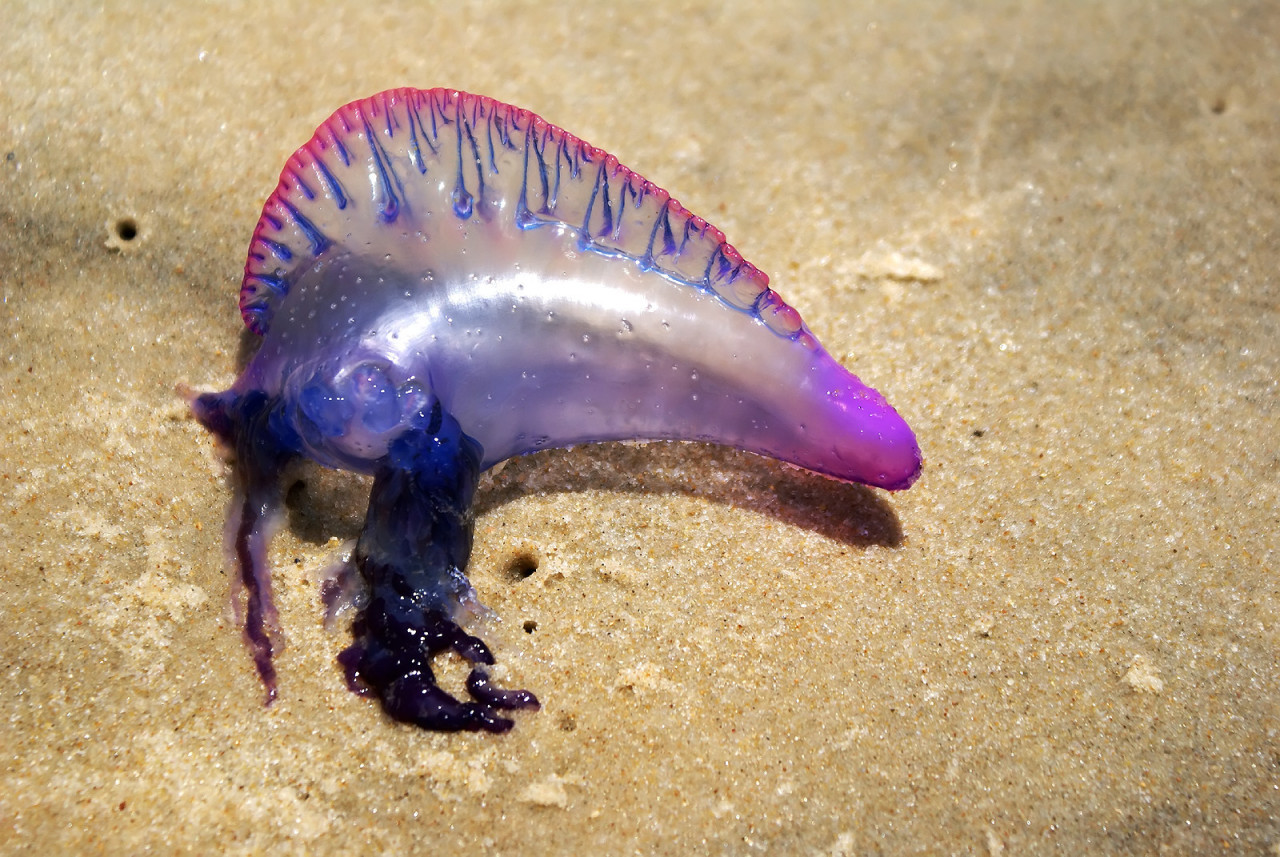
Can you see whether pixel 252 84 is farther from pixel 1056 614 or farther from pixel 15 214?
pixel 1056 614

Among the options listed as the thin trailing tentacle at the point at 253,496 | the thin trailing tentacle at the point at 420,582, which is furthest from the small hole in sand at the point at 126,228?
the thin trailing tentacle at the point at 420,582

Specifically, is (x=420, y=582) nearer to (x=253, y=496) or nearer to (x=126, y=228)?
(x=253, y=496)

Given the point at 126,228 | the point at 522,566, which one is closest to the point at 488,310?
the point at 522,566

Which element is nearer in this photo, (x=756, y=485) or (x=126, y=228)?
(x=756, y=485)

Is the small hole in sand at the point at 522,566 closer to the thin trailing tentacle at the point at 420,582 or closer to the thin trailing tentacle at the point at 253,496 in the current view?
the thin trailing tentacle at the point at 420,582

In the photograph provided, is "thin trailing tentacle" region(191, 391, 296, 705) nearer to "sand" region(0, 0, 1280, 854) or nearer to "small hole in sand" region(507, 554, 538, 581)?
"sand" region(0, 0, 1280, 854)

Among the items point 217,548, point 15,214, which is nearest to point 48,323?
point 15,214
